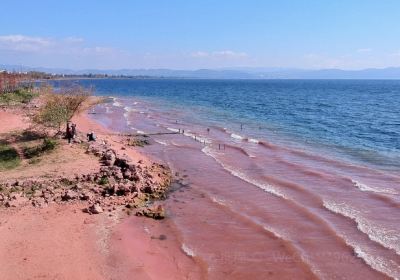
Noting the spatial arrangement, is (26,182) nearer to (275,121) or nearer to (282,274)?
(282,274)

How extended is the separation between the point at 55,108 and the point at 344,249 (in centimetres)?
2015

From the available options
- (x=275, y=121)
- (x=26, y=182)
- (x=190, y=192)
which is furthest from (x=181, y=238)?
(x=275, y=121)

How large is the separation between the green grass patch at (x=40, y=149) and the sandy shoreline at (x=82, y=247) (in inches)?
327

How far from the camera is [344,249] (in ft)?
46.7

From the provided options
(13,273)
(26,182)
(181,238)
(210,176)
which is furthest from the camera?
(210,176)

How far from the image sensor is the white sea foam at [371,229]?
48.3 ft

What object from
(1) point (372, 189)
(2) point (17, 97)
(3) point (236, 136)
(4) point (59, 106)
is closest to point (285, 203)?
(1) point (372, 189)

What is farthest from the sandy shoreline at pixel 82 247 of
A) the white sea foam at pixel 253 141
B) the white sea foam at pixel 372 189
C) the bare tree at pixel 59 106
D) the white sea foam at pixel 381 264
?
the white sea foam at pixel 253 141

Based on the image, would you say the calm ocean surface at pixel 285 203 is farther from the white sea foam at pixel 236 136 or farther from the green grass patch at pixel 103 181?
the green grass patch at pixel 103 181

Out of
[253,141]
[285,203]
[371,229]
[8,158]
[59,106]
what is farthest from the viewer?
[253,141]

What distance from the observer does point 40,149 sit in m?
24.9

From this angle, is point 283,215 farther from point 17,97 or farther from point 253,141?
point 17,97

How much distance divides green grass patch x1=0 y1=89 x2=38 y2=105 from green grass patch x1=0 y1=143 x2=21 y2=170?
3132 cm

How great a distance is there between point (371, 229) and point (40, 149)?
18149 mm
